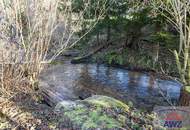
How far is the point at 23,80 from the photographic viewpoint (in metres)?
6.33

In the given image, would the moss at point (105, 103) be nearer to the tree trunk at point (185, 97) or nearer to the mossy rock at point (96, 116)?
the mossy rock at point (96, 116)

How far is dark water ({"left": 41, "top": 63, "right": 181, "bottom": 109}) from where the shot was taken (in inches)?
317

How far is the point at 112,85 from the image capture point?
9273 mm

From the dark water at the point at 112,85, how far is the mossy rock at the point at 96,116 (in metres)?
2.04

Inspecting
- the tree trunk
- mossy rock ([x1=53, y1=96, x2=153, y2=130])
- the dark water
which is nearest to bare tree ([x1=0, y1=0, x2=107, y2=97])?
mossy rock ([x1=53, y1=96, x2=153, y2=130])

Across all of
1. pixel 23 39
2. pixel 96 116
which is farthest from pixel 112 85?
pixel 96 116

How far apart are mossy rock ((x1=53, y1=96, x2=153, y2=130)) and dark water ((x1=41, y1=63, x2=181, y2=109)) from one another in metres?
2.04

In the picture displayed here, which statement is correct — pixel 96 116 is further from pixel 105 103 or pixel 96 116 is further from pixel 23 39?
pixel 23 39

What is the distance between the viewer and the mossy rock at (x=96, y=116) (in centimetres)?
477

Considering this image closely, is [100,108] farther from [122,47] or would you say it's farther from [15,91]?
[122,47]

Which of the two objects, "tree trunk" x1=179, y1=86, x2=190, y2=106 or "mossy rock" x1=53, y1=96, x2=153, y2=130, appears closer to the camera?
"mossy rock" x1=53, y1=96, x2=153, y2=130

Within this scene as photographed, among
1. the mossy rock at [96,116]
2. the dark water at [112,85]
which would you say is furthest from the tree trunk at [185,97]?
the mossy rock at [96,116]

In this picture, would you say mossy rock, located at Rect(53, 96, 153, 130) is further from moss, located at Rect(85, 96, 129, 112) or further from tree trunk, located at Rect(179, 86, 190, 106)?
tree trunk, located at Rect(179, 86, 190, 106)

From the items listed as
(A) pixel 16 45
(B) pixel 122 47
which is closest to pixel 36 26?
(A) pixel 16 45
